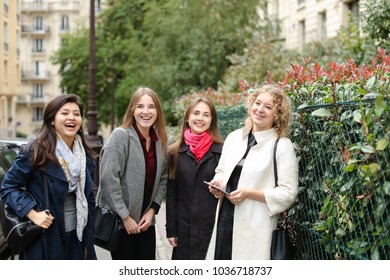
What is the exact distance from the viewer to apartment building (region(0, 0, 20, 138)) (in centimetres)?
1798

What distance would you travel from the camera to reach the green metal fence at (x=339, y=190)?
2.99 m

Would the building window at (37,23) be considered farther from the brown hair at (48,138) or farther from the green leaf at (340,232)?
the green leaf at (340,232)

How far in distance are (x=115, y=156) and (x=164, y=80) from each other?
1703cm

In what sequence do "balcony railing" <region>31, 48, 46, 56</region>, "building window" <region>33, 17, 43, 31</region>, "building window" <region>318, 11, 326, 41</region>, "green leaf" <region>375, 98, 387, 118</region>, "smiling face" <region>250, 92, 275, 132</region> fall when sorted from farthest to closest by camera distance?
1. "balcony railing" <region>31, 48, 46, 56</region>
2. "building window" <region>33, 17, 43, 31</region>
3. "building window" <region>318, 11, 326, 41</region>
4. "smiling face" <region>250, 92, 275, 132</region>
5. "green leaf" <region>375, 98, 387, 118</region>

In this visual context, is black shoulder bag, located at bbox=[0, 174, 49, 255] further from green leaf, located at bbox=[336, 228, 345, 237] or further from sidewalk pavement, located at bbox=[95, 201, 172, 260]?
sidewalk pavement, located at bbox=[95, 201, 172, 260]

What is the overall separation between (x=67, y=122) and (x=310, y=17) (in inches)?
948

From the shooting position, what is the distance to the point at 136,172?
4570 mm

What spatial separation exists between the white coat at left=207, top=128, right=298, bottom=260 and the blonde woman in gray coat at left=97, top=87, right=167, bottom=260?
2.88ft

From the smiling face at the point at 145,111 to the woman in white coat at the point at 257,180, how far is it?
0.86m

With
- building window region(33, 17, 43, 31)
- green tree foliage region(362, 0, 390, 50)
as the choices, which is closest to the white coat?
green tree foliage region(362, 0, 390, 50)

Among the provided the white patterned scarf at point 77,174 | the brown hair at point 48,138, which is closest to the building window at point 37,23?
the brown hair at point 48,138

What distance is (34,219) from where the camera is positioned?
3717 millimetres
